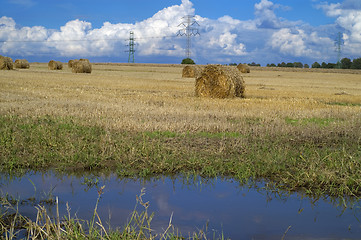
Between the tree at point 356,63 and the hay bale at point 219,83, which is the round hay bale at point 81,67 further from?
the tree at point 356,63

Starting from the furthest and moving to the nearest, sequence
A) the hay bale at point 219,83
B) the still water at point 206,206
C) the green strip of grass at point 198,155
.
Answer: the hay bale at point 219,83 → the green strip of grass at point 198,155 → the still water at point 206,206

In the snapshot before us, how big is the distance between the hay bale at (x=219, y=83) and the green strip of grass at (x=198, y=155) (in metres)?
8.46

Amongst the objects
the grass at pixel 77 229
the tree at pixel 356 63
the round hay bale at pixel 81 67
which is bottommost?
the grass at pixel 77 229

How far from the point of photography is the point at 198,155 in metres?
7.37

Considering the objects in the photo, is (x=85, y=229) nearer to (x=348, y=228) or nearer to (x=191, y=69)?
(x=348, y=228)

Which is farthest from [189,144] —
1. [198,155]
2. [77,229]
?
[77,229]

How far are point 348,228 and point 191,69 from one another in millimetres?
32593

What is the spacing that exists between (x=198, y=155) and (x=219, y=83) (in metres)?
10.7

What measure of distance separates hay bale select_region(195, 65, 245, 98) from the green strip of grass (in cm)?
846

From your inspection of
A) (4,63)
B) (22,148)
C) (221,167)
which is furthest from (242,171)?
(4,63)

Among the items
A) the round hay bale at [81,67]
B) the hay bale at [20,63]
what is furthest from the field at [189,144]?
the hay bale at [20,63]

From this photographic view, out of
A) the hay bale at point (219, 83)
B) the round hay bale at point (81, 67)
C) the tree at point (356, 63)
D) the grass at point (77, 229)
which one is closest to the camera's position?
the grass at point (77, 229)

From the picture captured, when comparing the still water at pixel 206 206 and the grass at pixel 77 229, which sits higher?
the grass at pixel 77 229

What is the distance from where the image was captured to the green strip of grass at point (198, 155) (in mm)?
6215
